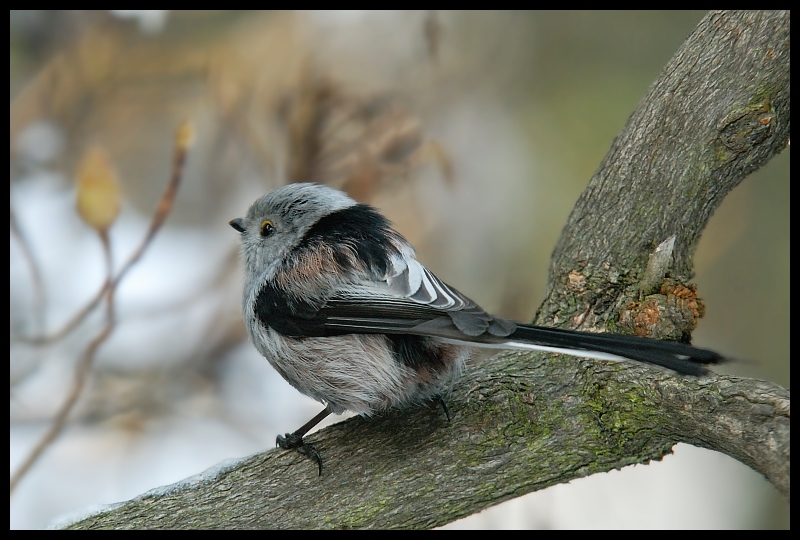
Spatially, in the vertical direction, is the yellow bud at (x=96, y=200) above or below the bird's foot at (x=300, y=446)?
above

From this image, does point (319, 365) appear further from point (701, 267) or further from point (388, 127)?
point (701, 267)

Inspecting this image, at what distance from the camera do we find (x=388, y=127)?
4.19m

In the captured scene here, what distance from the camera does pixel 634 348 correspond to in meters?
1.98

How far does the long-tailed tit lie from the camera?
2311 mm

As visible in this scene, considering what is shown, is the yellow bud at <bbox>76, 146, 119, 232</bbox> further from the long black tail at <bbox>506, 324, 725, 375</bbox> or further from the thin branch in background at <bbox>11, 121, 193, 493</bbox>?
the long black tail at <bbox>506, 324, 725, 375</bbox>

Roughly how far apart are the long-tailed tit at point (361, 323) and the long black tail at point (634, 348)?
29mm

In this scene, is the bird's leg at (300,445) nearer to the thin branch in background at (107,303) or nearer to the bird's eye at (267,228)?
the bird's eye at (267,228)

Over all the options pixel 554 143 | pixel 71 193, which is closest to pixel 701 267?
pixel 554 143

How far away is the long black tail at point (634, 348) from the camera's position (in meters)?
1.92

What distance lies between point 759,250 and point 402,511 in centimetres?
324

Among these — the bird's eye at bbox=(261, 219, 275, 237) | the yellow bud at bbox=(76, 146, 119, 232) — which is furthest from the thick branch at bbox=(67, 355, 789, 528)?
the yellow bud at bbox=(76, 146, 119, 232)

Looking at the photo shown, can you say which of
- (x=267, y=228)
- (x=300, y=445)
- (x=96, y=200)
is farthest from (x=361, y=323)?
(x=96, y=200)

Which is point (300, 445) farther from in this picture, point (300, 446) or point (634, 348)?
point (634, 348)

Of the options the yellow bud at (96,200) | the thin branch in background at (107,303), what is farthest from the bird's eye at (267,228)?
the yellow bud at (96,200)
